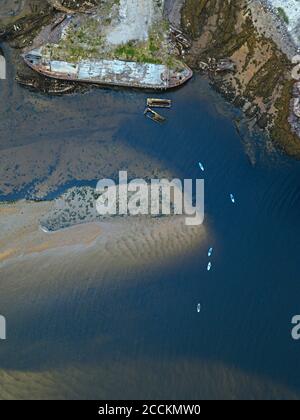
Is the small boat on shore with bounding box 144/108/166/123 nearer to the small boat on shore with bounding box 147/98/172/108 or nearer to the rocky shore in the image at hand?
the small boat on shore with bounding box 147/98/172/108

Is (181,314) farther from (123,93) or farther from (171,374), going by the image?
(123,93)

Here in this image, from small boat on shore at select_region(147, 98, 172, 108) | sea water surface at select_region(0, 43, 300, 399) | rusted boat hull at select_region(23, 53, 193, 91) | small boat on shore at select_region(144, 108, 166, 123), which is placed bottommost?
sea water surface at select_region(0, 43, 300, 399)

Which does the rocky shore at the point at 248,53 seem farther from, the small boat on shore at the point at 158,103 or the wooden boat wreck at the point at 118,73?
the small boat on shore at the point at 158,103

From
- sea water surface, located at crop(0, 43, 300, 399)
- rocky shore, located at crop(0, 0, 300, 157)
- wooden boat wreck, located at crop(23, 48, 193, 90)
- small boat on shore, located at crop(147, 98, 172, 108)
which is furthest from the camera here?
rocky shore, located at crop(0, 0, 300, 157)

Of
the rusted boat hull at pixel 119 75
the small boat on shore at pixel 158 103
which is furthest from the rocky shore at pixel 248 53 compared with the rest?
the small boat on shore at pixel 158 103

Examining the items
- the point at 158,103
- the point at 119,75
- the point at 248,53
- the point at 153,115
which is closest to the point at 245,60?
the point at 248,53

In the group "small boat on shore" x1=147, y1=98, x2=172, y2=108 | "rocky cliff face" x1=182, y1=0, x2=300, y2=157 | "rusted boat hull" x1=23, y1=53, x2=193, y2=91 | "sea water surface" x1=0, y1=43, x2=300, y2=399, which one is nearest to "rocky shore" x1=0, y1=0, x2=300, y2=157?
"rocky cliff face" x1=182, y1=0, x2=300, y2=157
